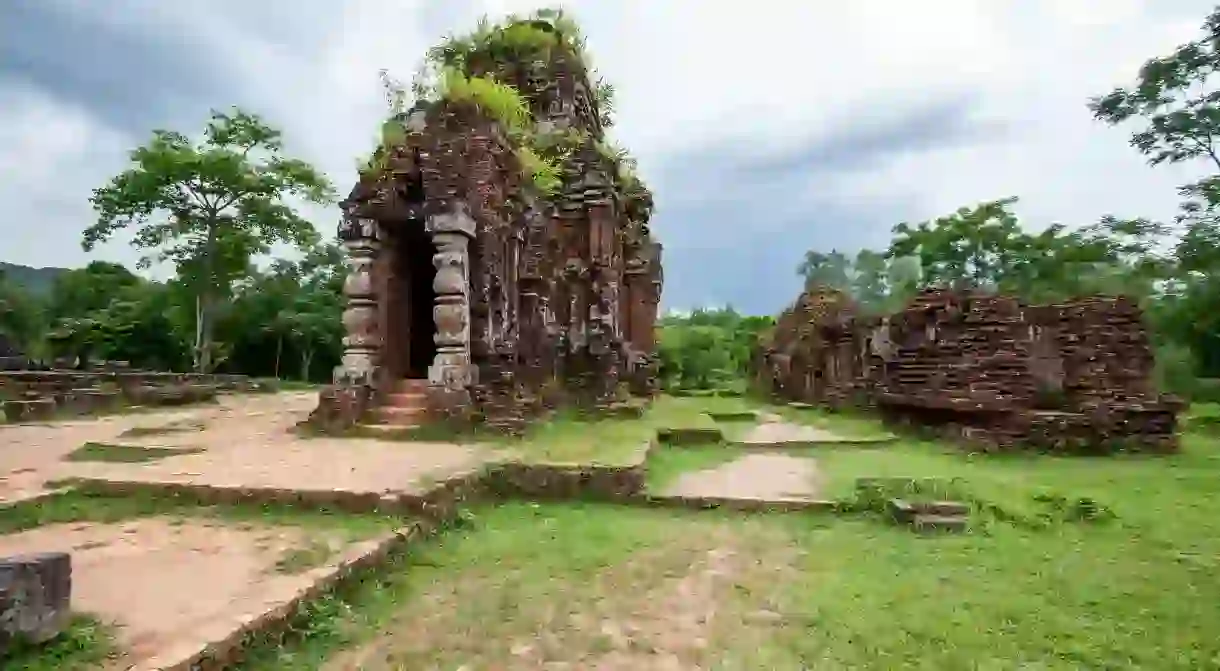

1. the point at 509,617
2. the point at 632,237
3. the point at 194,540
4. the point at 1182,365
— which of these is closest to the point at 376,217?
the point at 194,540

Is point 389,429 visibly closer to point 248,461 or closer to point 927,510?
point 248,461

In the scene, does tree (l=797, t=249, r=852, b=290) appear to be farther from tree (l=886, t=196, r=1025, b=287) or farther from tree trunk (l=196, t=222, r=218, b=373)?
tree trunk (l=196, t=222, r=218, b=373)

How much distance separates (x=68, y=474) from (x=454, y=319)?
3.81 meters

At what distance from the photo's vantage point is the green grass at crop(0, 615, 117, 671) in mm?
2301

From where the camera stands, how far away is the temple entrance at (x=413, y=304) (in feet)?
30.7

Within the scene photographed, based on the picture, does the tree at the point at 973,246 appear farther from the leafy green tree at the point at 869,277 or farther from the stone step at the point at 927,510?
the stone step at the point at 927,510

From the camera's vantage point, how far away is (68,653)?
2.39 m

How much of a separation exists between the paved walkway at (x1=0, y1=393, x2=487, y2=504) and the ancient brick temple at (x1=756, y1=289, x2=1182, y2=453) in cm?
642

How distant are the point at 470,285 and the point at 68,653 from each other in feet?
21.3

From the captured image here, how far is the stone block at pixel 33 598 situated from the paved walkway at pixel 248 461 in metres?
2.18


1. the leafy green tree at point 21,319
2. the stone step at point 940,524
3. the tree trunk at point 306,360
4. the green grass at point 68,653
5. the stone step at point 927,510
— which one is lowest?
the stone step at point 940,524

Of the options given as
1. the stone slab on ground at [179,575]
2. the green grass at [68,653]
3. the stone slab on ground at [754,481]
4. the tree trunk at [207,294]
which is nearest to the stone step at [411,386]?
the stone slab on ground at [754,481]

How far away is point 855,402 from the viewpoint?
1416 centimetres

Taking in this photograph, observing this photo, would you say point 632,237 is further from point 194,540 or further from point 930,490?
point 194,540
